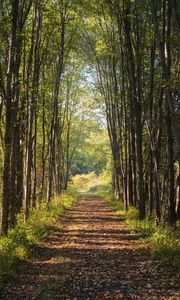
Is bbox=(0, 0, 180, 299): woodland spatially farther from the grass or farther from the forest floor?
the forest floor

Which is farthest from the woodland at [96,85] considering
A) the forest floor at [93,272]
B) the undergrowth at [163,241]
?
the forest floor at [93,272]

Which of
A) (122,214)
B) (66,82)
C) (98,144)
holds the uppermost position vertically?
(66,82)

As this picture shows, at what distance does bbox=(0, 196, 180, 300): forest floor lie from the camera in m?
7.76

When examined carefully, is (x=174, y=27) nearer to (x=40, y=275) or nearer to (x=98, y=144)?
(x=40, y=275)

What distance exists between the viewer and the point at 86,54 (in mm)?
28391

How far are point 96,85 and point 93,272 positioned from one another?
2523 cm

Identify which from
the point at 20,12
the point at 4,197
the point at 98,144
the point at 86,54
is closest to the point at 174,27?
the point at 20,12

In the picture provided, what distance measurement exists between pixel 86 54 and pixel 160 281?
22.0m

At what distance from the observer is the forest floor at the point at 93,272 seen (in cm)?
776

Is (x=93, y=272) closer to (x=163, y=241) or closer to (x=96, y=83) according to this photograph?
(x=163, y=241)

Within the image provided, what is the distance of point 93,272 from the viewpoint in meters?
9.58

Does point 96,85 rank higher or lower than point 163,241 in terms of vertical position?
higher

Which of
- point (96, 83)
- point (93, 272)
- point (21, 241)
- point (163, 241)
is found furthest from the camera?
point (96, 83)

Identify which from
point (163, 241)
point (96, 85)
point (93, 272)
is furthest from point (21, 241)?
point (96, 85)
